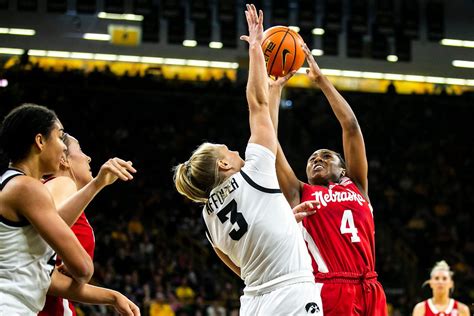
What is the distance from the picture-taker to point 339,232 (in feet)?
15.4

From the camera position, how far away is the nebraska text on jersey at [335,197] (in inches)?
189

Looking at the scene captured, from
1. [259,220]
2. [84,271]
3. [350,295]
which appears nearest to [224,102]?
[350,295]

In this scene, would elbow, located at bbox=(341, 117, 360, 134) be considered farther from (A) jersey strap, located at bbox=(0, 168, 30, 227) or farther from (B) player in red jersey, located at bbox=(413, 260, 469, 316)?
(B) player in red jersey, located at bbox=(413, 260, 469, 316)

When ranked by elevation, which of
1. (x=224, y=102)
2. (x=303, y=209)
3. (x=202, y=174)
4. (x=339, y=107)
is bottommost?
(x=224, y=102)

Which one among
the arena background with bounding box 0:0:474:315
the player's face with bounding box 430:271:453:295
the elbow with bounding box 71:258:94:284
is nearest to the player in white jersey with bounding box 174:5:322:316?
the elbow with bounding box 71:258:94:284

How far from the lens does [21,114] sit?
10.6 feet

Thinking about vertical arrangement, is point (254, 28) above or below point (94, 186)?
above

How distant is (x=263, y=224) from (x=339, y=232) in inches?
50.0

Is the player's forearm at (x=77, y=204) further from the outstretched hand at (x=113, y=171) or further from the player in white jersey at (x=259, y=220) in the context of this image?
the player in white jersey at (x=259, y=220)

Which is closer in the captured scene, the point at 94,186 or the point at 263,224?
the point at 94,186

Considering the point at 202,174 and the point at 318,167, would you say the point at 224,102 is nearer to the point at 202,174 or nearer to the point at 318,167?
the point at 318,167

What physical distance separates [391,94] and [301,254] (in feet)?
57.1

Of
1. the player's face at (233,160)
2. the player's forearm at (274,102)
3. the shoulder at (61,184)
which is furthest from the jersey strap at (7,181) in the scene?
the player's forearm at (274,102)

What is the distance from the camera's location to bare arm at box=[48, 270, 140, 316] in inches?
135
